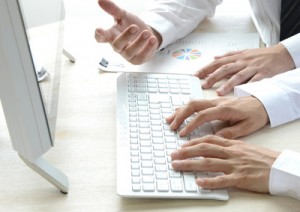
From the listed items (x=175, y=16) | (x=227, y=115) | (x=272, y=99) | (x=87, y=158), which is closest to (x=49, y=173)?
(x=87, y=158)

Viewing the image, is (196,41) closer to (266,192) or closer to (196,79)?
(196,79)

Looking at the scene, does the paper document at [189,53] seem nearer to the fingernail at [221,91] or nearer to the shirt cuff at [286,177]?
the fingernail at [221,91]

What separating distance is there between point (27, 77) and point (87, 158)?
0.81 ft

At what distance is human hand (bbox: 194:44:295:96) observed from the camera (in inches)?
41.9

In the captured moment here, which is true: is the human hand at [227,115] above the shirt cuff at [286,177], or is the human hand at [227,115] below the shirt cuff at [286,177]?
below

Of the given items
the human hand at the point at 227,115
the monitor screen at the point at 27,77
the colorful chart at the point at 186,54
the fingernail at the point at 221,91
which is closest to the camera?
the monitor screen at the point at 27,77

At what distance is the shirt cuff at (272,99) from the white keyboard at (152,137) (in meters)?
0.11

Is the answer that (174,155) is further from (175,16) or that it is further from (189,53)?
(175,16)

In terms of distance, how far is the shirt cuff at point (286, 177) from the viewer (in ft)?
2.52

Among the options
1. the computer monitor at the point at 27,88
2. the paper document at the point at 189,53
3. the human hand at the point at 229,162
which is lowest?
the paper document at the point at 189,53

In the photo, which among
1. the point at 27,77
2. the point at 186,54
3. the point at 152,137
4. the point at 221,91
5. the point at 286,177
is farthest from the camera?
the point at 186,54

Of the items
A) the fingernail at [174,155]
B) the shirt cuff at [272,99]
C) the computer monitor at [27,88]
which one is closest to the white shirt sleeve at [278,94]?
the shirt cuff at [272,99]

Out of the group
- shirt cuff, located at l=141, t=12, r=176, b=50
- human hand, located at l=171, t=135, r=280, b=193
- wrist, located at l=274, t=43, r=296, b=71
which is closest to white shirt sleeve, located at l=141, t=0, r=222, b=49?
shirt cuff, located at l=141, t=12, r=176, b=50

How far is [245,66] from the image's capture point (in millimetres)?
1095
